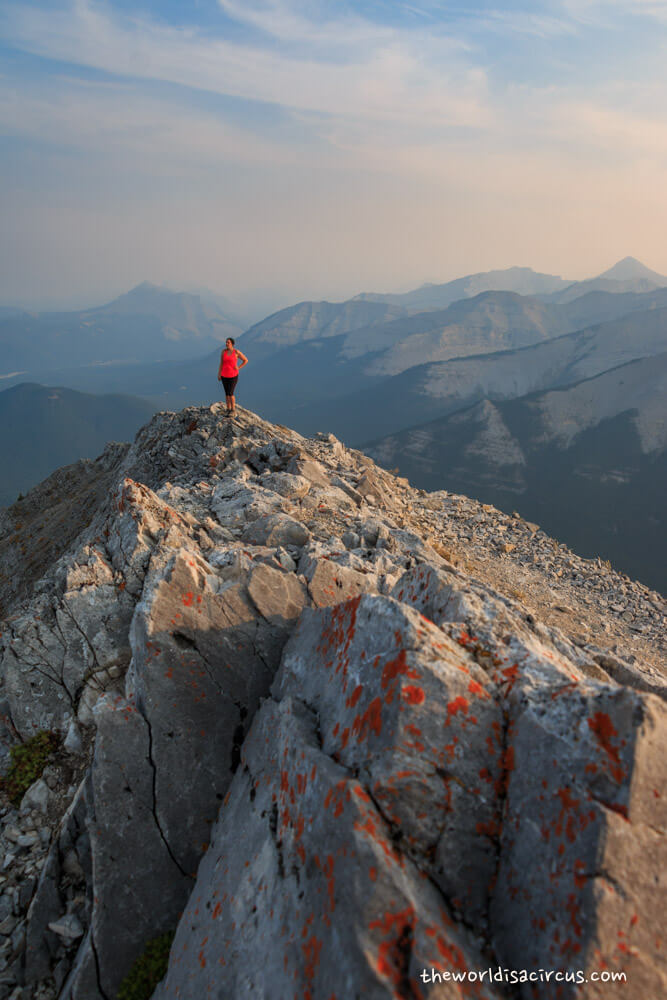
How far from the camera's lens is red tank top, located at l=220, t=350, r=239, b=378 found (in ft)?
74.5

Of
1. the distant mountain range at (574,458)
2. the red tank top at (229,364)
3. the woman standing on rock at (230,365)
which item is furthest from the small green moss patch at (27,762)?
the distant mountain range at (574,458)

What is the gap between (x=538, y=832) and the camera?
5.15 metres

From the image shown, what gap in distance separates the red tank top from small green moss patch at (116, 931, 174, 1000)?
20.1 metres

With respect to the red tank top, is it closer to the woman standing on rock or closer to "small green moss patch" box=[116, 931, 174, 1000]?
the woman standing on rock

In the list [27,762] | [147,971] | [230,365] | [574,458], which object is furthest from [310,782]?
[574,458]

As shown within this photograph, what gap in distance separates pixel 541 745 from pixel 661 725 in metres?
1.26

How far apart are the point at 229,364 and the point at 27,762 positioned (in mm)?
17536

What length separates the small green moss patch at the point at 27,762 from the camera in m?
9.33

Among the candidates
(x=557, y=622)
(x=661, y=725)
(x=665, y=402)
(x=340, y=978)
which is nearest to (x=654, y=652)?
(x=557, y=622)

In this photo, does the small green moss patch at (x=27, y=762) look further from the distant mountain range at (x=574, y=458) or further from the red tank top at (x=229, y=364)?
the distant mountain range at (x=574, y=458)

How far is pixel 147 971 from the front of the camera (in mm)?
7188

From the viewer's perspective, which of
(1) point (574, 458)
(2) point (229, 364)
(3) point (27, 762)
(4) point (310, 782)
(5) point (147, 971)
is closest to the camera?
(4) point (310, 782)

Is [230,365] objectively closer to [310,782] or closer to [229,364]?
[229,364]

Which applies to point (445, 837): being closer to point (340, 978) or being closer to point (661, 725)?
point (340, 978)
